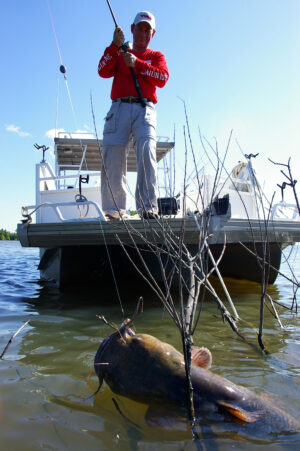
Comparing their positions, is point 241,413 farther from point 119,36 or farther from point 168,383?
point 119,36

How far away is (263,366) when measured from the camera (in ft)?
7.53

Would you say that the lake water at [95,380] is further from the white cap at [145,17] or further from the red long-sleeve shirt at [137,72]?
the white cap at [145,17]

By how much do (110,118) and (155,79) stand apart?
728 millimetres

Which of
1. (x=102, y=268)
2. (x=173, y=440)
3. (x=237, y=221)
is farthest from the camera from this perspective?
(x=102, y=268)

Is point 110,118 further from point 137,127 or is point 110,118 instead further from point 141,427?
point 141,427

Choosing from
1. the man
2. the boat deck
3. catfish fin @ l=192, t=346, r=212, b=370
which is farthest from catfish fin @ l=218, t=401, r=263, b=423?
the man

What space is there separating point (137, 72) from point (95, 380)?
3.60m

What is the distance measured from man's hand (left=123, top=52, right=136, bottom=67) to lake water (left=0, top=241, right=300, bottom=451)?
2943 mm

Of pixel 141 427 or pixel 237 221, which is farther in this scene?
pixel 237 221

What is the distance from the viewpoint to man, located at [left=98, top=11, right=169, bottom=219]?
13.5 ft

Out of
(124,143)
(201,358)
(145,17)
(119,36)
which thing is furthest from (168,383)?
(145,17)

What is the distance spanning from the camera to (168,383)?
5.43 feet

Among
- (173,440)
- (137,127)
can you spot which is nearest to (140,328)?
(173,440)

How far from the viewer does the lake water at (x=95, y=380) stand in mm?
1471
